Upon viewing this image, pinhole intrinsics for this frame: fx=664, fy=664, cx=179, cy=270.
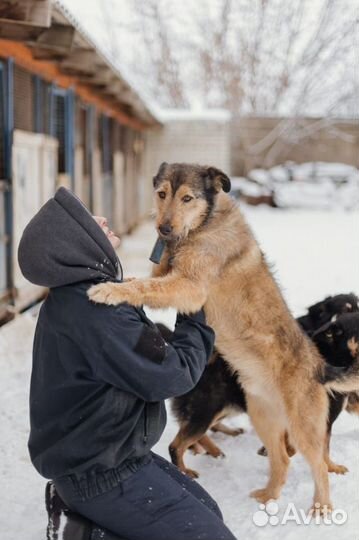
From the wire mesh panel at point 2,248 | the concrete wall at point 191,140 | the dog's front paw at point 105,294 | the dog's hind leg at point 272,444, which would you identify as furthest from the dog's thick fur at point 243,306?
the concrete wall at point 191,140

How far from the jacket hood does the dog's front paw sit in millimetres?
61

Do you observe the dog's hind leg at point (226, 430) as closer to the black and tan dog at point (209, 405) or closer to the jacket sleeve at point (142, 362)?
the black and tan dog at point (209, 405)

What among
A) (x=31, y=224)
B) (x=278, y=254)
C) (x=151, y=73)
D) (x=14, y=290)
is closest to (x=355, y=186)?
(x=278, y=254)

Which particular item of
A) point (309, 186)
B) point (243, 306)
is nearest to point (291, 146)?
point (309, 186)

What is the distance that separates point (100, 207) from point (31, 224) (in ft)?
36.6

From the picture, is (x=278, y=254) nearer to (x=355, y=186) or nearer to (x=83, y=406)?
(x=83, y=406)

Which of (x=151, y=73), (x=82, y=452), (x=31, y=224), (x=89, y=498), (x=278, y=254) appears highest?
(x=151, y=73)

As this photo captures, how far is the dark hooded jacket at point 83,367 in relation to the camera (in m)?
2.56

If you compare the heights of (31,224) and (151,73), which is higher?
(151,73)

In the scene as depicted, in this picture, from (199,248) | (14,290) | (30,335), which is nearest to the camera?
(199,248)

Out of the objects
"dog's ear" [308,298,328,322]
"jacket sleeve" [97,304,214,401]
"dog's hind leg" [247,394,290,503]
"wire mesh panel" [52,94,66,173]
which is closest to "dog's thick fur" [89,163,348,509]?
"dog's hind leg" [247,394,290,503]

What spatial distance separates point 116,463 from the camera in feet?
8.61

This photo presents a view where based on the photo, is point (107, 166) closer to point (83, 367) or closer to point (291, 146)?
point (83, 367)

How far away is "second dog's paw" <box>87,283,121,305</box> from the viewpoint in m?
2.67
